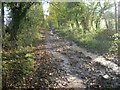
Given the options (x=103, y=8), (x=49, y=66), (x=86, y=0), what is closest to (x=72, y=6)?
(x=86, y=0)

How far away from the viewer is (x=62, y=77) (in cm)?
548

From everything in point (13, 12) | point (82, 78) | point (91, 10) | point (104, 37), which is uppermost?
point (91, 10)

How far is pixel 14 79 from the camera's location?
15.8ft

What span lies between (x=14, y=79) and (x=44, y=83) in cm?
117

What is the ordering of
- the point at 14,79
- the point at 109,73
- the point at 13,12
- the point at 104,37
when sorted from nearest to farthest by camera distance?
the point at 14,79 → the point at 109,73 → the point at 13,12 → the point at 104,37

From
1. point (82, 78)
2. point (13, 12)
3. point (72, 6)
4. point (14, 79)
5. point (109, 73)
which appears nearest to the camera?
point (14, 79)

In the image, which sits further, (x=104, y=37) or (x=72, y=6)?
(x=72, y=6)

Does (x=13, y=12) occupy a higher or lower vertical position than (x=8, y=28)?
higher

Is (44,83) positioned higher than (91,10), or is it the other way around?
(91,10)

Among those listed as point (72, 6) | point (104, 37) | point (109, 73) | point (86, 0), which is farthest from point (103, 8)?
point (109, 73)

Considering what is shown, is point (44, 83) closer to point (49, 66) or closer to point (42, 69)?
point (42, 69)

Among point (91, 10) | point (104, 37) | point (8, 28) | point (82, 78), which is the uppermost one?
point (91, 10)

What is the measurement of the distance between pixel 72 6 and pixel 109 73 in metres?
13.5

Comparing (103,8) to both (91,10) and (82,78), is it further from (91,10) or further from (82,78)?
(82,78)
